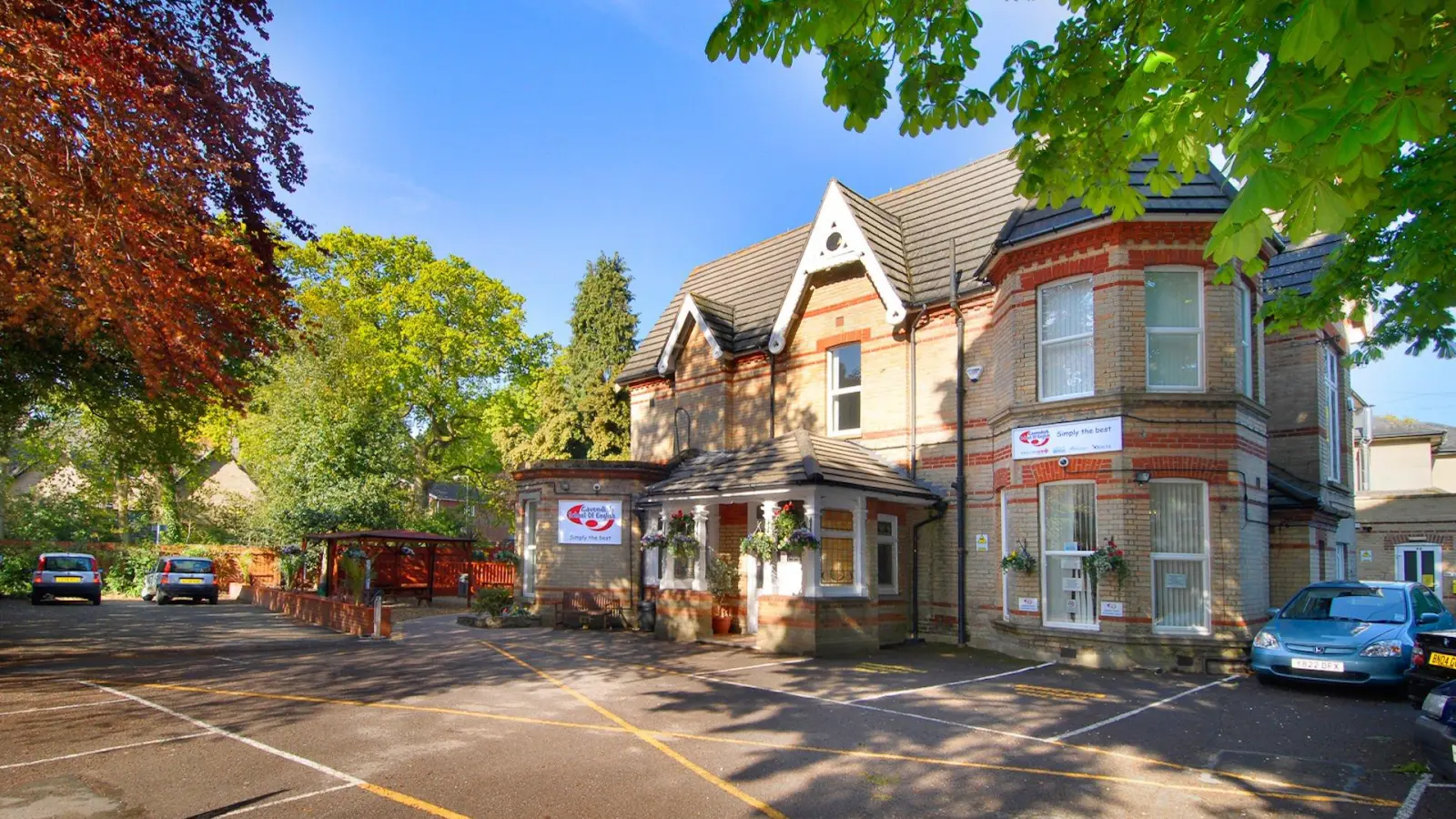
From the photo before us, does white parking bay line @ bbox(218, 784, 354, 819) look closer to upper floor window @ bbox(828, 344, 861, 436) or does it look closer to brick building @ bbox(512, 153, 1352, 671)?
brick building @ bbox(512, 153, 1352, 671)

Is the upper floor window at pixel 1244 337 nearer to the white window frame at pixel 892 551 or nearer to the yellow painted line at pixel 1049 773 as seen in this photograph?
the white window frame at pixel 892 551

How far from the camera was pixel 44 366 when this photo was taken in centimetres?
1470

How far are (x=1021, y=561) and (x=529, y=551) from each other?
12.5 m

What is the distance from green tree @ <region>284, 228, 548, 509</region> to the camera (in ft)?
120

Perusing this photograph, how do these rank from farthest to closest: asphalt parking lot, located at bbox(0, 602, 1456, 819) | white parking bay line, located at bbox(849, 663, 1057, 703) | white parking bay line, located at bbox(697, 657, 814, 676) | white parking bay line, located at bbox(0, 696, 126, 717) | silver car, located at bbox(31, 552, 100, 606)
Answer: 1. silver car, located at bbox(31, 552, 100, 606)
2. white parking bay line, located at bbox(697, 657, 814, 676)
3. white parking bay line, located at bbox(849, 663, 1057, 703)
4. white parking bay line, located at bbox(0, 696, 126, 717)
5. asphalt parking lot, located at bbox(0, 602, 1456, 819)

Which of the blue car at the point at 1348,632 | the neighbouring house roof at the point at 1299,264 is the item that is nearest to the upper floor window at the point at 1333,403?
the neighbouring house roof at the point at 1299,264

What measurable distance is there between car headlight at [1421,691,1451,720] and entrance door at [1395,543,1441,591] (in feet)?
90.8

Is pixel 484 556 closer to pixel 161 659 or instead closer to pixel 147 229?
pixel 161 659

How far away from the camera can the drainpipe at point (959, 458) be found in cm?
1631

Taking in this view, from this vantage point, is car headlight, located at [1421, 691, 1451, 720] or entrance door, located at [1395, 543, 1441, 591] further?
entrance door, located at [1395, 543, 1441, 591]

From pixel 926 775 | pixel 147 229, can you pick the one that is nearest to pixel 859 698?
pixel 926 775

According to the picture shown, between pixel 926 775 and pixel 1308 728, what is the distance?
5030 millimetres

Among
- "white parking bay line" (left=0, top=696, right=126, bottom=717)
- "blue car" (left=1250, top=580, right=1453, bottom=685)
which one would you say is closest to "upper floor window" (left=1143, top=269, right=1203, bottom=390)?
"blue car" (left=1250, top=580, right=1453, bottom=685)

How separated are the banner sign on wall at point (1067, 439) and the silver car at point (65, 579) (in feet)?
94.9
